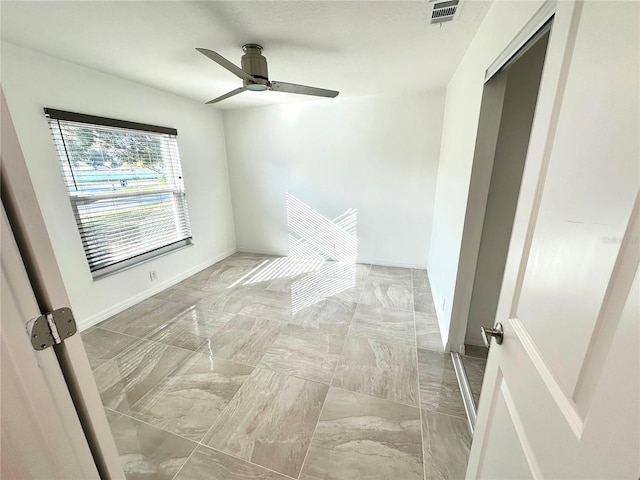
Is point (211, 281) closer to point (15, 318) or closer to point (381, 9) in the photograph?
point (15, 318)

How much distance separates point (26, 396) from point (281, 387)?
1.43 m

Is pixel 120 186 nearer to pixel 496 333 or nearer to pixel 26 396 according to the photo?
pixel 26 396

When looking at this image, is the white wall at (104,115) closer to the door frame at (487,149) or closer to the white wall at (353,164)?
the white wall at (353,164)

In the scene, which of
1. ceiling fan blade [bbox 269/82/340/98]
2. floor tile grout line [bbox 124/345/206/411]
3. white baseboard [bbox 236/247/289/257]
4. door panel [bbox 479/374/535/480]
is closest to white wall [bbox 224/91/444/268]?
white baseboard [bbox 236/247/289/257]

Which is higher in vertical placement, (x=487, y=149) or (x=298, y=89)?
(x=298, y=89)

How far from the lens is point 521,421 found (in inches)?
26.7

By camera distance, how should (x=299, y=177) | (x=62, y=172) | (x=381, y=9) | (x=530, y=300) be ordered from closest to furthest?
(x=530, y=300) < (x=381, y=9) < (x=62, y=172) < (x=299, y=177)

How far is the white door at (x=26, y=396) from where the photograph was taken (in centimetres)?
52

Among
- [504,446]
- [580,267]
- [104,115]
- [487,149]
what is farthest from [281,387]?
[104,115]

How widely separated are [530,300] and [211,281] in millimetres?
3447

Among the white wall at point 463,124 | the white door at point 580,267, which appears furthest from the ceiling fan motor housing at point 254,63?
the white door at point 580,267

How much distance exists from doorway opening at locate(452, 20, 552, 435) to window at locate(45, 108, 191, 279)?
320 centimetres

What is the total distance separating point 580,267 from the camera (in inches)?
19.1

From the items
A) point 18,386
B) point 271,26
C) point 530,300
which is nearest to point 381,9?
point 271,26
